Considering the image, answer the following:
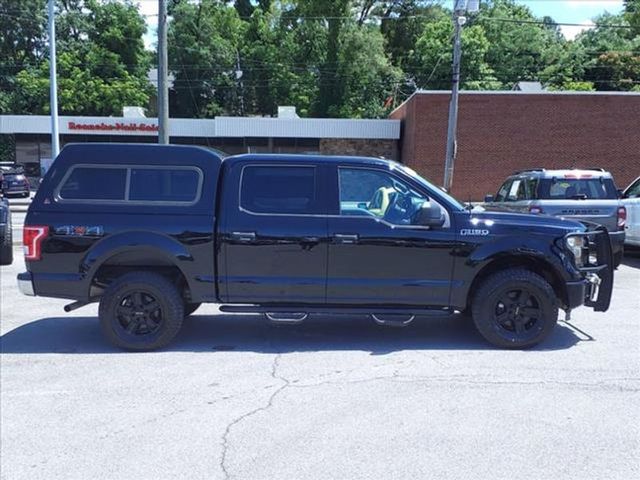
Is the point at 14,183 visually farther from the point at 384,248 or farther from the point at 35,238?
the point at 384,248

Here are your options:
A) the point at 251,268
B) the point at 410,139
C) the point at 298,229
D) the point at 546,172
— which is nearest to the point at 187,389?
the point at 251,268

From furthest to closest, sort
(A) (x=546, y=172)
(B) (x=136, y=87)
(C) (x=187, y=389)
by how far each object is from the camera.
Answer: (B) (x=136, y=87)
(A) (x=546, y=172)
(C) (x=187, y=389)

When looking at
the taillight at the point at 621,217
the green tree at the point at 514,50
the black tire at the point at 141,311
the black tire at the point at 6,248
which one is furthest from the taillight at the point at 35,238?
the green tree at the point at 514,50

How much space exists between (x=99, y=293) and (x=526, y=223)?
4517 millimetres

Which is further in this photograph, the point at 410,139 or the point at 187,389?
the point at 410,139

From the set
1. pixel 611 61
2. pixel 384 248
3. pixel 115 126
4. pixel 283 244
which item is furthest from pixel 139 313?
pixel 611 61

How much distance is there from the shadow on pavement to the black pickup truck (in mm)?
394

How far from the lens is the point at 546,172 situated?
11102 millimetres

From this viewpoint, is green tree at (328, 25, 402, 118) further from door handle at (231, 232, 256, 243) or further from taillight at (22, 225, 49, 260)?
taillight at (22, 225, 49, 260)

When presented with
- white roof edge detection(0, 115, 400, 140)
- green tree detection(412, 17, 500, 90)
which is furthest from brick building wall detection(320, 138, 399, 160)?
green tree detection(412, 17, 500, 90)

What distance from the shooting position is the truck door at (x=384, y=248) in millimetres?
5887

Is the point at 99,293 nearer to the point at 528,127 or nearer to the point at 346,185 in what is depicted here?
the point at 346,185

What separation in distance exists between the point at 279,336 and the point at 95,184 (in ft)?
8.32

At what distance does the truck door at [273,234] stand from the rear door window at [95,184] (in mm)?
1082
